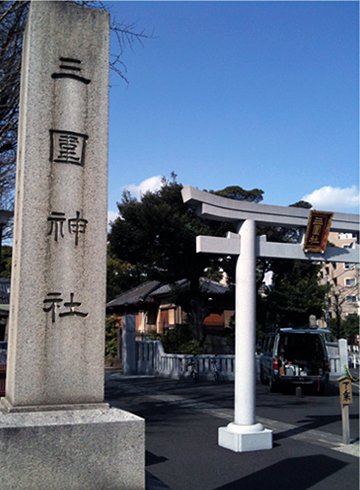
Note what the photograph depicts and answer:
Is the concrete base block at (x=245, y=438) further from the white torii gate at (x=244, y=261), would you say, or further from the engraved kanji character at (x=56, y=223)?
the engraved kanji character at (x=56, y=223)

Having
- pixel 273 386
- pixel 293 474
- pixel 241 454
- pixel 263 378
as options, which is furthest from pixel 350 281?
pixel 293 474

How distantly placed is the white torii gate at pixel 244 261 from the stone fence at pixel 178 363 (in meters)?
10.7

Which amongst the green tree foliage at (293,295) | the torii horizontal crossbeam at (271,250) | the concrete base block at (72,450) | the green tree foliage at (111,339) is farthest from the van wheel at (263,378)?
the concrete base block at (72,450)

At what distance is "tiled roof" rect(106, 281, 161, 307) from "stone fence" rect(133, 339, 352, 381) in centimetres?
1172

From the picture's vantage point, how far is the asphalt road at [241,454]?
6383mm

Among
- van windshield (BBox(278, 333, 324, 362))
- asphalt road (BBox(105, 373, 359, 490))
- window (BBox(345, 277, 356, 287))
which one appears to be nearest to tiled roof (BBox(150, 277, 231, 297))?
van windshield (BBox(278, 333, 324, 362))

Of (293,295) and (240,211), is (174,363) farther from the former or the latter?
(240,211)

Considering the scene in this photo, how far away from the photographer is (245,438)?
7984 millimetres

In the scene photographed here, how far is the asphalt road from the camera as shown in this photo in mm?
6383

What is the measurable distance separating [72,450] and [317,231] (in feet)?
24.1

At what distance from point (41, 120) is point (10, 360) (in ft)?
6.49

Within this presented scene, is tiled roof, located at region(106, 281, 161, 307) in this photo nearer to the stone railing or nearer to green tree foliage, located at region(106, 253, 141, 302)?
green tree foliage, located at region(106, 253, 141, 302)

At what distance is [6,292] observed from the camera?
28.0 metres

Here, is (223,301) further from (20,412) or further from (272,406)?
(20,412)
